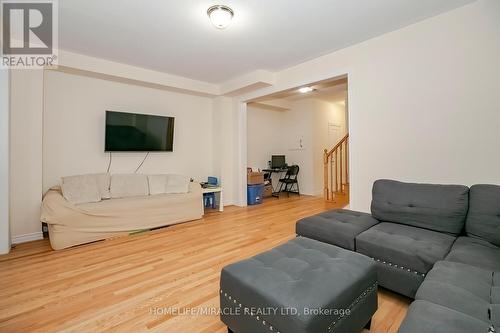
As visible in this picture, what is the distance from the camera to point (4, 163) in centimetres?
274

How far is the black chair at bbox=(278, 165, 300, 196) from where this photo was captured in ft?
21.8

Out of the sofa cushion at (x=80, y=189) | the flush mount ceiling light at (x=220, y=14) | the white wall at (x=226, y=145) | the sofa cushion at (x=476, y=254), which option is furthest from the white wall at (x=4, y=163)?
the sofa cushion at (x=476, y=254)

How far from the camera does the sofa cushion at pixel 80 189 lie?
3.20m

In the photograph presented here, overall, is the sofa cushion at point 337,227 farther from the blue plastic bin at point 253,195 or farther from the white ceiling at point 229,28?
the blue plastic bin at point 253,195

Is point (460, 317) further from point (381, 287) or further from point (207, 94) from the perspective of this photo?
point (207, 94)

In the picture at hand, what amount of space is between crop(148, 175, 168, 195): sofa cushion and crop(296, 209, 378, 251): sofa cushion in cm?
268

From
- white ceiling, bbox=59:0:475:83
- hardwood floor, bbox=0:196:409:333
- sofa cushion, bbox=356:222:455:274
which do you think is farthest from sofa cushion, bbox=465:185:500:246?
white ceiling, bbox=59:0:475:83

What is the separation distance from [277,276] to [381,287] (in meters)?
1.21

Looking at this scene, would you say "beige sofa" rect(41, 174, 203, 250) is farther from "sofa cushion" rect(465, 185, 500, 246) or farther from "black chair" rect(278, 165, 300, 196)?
"sofa cushion" rect(465, 185, 500, 246)

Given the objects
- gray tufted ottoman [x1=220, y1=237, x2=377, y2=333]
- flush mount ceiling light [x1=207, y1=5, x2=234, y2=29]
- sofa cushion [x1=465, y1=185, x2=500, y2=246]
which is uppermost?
flush mount ceiling light [x1=207, y1=5, x2=234, y2=29]

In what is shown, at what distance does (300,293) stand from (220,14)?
2512 mm

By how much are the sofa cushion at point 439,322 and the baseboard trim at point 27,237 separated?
423cm

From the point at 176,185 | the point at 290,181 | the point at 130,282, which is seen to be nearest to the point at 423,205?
the point at 130,282

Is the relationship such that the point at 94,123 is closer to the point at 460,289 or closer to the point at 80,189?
the point at 80,189
